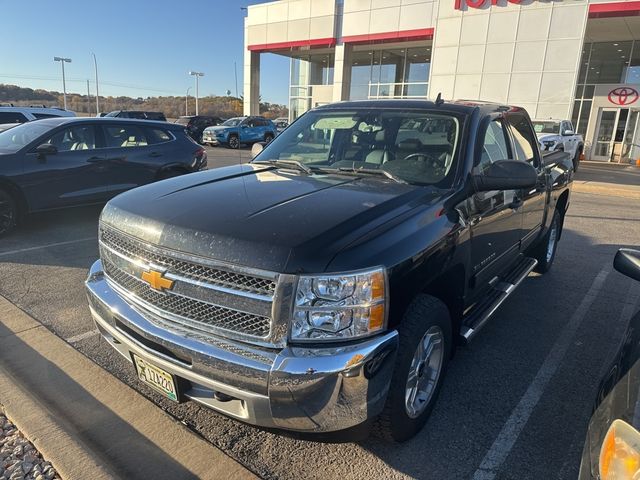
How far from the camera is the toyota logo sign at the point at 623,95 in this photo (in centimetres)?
2327

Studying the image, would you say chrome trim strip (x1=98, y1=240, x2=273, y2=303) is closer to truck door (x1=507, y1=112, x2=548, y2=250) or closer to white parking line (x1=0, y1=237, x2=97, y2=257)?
truck door (x1=507, y1=112, x2=548, y2=250)

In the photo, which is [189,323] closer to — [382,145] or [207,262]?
[207,262]

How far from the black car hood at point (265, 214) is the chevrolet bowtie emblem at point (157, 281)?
165mm

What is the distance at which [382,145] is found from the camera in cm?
340

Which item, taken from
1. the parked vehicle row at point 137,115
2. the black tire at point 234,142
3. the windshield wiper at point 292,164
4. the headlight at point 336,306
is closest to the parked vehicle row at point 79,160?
the windshield wiper at point 292,164

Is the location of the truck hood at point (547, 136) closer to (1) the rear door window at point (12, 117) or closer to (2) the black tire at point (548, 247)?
(2) the black tire at point (548, 247)

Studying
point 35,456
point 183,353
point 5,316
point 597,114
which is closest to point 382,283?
point 183,353

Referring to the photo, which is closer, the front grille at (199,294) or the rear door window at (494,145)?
the front grille at (199,294)

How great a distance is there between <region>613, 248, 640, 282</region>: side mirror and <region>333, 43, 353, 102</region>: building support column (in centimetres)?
2668

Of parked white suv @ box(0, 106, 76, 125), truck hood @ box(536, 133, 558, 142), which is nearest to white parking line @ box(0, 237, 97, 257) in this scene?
parked white suv @ box(0, 106, 76, 125)

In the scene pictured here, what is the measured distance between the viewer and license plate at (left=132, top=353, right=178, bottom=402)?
2.26 metres

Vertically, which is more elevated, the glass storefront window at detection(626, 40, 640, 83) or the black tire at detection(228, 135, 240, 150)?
the glass storefront window at detection(626, 40, 640, 83)

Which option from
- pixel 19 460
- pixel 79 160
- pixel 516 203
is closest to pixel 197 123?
pixel 79 160

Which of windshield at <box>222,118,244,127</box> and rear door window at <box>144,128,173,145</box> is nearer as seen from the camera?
rear door window at <box>144,128,173,145</box>
